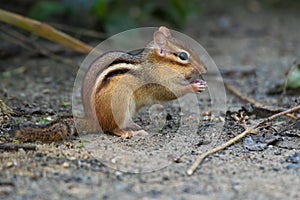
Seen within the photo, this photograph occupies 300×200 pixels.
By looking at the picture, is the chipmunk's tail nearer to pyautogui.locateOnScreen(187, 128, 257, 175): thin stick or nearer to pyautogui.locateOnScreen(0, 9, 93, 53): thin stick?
pyautogui.locateOnScreen(187, 128, 257, 175): thin stick

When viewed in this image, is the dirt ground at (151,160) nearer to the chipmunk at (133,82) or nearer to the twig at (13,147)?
the twig at (13,147)

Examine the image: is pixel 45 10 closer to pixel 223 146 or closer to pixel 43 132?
pixel 43 132

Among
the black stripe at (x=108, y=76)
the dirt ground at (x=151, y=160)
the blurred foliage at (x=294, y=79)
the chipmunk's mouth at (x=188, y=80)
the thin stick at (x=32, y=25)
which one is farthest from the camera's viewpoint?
the blurred foliage at (x=294, y=79)

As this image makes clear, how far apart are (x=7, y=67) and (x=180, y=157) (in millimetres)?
3437

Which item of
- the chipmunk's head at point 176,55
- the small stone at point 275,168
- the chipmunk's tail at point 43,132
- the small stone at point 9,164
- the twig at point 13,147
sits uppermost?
the chipmunk's head at point 176,55

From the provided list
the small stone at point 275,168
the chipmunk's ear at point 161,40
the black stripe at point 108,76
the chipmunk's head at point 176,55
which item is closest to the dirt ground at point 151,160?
the small stone at point 275,168

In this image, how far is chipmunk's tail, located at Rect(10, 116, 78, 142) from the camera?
13.0 ft

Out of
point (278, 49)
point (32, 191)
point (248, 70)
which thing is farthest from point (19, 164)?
point (278, 49)

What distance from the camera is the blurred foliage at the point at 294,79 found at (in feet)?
18.1

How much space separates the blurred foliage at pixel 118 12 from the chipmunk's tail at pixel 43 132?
2.89 m

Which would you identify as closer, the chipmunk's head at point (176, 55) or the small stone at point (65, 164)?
the small stone at point (65, 164)

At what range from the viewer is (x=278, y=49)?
7.47 m

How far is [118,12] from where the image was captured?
286 inches

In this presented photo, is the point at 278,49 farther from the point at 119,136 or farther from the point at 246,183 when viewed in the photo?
the point at 246,183
